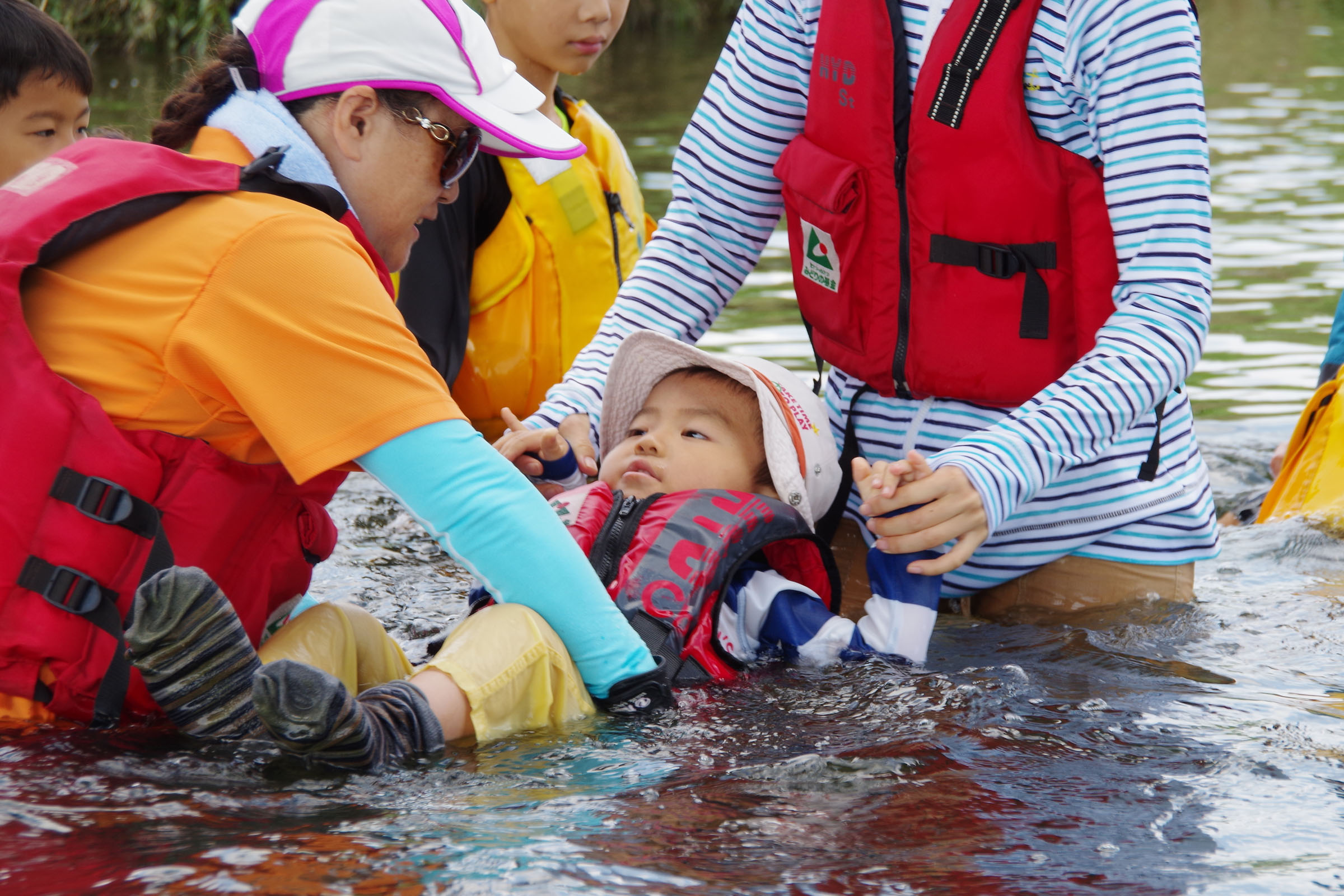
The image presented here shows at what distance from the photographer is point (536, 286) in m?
4.89

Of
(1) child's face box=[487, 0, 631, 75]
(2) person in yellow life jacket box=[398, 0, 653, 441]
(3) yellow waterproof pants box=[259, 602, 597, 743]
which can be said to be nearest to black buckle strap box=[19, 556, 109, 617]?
(3) yellow waterproof pants box=[259, 602, 597, 743]

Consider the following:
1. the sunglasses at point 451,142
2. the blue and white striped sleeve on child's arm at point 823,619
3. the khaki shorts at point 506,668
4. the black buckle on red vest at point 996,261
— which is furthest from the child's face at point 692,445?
the sunglasses at point 451,142

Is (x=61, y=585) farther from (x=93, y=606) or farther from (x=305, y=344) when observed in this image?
(x=305, y=344)

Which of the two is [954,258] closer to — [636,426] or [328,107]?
[636,426]

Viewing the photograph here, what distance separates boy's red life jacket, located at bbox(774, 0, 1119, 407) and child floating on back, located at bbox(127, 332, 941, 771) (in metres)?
0.33

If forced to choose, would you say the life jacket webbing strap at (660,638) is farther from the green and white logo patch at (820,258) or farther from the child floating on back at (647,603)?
the green and white logo patch at (820,258)

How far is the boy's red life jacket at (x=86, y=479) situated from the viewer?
7.13 feet

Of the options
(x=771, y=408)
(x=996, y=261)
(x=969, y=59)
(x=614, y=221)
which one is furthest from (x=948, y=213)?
(x=614, y=221)

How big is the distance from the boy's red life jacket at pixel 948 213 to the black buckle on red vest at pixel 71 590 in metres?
1.72

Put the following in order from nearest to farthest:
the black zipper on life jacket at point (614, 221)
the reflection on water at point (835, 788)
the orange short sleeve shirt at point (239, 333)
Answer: the reflection on water at point (835, 788)
the orange short sleeve shirt at point (239, 333)
the black zipper on life jacket at point (614, 221)

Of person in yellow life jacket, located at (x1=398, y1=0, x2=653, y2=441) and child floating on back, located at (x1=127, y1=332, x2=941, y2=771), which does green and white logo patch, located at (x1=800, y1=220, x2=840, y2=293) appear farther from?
person in yellow life jacket, located at (x1=398, y1=0, x2=653, y2=441)

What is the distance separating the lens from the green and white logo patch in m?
3.28

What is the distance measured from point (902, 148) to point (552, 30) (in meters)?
1.87

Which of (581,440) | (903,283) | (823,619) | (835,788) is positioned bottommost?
(835,788)
